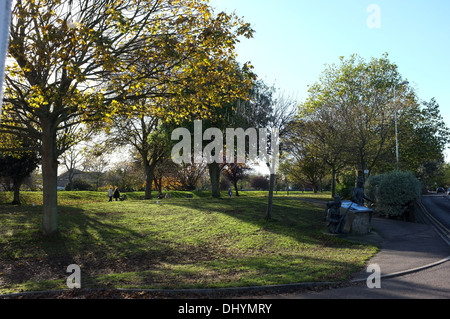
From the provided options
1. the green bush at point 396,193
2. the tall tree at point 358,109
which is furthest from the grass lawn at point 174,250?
the tall tree at point 358,109

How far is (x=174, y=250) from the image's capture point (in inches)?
455

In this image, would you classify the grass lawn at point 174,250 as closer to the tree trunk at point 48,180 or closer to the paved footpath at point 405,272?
the tree trunk at point 48,180

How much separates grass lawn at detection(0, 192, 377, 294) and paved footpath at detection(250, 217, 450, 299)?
0.61 meters

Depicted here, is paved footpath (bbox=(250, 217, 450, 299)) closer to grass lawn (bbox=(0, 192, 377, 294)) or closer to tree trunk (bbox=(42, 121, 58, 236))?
grass lawn (bbox=(0, 192, 377, 294))

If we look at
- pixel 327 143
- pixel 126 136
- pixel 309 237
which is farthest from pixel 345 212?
pixel 126 136

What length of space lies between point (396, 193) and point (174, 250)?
41.5 feet

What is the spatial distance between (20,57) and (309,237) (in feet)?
38.1

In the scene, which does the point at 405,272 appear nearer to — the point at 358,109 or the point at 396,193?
the point at 396,193

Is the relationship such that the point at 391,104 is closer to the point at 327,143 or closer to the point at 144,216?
the point at 327,143

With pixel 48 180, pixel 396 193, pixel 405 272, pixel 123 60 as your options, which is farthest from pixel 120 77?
pixel 396 193

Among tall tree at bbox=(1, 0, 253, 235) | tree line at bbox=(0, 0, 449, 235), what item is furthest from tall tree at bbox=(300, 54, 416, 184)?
tall tree at bbox=(1, 0, 253, 235)

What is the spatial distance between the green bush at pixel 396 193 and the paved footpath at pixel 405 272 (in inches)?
218

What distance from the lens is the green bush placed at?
58.4 ft

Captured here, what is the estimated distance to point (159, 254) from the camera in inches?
436
